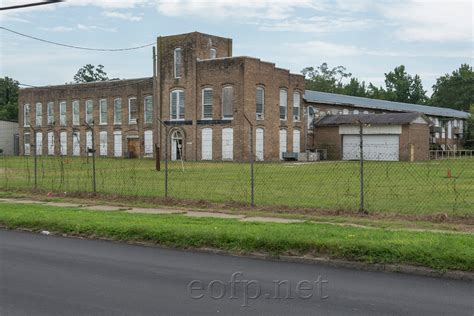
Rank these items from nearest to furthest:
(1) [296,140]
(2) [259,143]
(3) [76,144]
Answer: (2) [259,143], (1) [296,140], (3) [76,144]

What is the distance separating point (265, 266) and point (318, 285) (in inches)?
55.3

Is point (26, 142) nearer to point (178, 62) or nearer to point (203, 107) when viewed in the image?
point (178, 62)

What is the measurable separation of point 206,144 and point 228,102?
4.30 metres

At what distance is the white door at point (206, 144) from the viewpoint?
165 feet

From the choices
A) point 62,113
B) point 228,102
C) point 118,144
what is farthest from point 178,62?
point 62,113

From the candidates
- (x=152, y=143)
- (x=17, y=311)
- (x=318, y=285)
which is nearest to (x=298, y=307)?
(x=318, y=285)

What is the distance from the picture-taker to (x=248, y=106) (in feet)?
160

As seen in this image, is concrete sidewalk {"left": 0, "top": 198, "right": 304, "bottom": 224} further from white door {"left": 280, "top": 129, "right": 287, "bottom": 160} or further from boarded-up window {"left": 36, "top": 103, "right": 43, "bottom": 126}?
boarded-up window {"left": 36, "top": 103, "right": 43, "bottom": 126}

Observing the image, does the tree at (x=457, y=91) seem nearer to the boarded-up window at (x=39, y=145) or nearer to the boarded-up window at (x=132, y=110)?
the boarded-up window at (x=132, y=110)

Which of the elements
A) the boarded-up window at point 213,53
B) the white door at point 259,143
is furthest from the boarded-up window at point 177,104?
the white door at point 259,143

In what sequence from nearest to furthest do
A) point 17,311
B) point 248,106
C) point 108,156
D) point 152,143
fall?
1. point 17,311
2. point 248,106
3. point 152,143
4. point 108,156

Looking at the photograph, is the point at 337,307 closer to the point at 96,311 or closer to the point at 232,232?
the point at 96,311

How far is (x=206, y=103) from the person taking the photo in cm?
5081

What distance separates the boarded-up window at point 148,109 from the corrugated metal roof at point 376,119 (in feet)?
55.7
